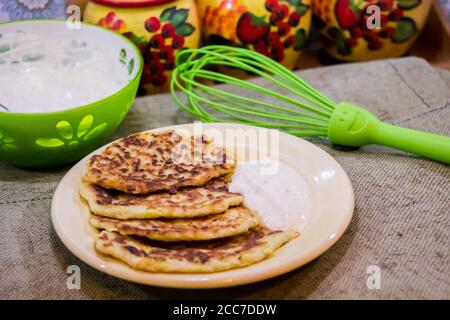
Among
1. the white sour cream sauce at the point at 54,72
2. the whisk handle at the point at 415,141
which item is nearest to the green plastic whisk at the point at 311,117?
the whisk handle at the point at 415,141

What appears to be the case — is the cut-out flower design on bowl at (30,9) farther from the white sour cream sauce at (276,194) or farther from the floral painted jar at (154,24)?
the white sour cream sauce at (276,194)

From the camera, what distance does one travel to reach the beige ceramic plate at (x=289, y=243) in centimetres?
63

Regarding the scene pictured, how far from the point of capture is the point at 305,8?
1227 millimetres

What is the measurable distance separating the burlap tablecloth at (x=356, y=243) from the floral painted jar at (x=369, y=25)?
0.27m

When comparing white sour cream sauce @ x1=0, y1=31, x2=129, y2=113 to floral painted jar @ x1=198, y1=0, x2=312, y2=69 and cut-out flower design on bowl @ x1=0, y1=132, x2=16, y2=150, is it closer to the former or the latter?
cut-out flower design on bowl @ x1=0, y1=132, x2=16, y2=150

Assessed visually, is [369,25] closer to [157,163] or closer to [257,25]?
[257,25]

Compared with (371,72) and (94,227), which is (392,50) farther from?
(94,227)

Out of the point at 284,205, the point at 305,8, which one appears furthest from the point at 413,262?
the point at 305,8

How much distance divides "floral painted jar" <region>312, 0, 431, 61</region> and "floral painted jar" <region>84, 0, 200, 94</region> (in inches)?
12.0

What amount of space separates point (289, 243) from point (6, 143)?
458 millimetres

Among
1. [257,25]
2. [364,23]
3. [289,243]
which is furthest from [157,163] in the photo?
[364,23]

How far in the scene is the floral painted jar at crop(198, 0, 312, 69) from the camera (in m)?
1.18

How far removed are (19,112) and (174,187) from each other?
0.29m

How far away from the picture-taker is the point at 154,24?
113 cm
